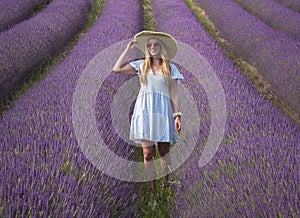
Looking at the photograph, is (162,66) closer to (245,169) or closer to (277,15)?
(245,169)

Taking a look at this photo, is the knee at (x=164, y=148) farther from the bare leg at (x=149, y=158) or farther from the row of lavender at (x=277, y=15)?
the row of lavender at (x=277, y=15)

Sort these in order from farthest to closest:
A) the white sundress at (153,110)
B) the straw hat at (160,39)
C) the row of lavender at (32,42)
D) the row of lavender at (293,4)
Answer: the row of lavender at (293,4) → the row of lavender at (32,42) → the white sundress at (153,110) → the straw hat at (160,39)

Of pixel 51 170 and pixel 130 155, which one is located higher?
pixel 130 155

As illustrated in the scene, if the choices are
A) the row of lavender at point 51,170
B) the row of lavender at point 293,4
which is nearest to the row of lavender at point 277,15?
the row of lavender at point 293,4

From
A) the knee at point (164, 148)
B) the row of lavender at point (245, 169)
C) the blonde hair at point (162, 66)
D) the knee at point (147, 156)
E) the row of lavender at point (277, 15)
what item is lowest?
the row of lavender at point (245, 169)

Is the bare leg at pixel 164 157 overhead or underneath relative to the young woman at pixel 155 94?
underneath

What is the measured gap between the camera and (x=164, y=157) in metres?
2.57

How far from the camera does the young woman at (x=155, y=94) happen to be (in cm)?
233

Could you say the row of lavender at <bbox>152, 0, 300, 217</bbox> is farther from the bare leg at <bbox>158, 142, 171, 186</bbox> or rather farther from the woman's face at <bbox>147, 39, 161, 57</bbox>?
the woman's face at <bbox>147, 39, 161, 57</bbox>

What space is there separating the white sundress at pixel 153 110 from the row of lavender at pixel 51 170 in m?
0.18

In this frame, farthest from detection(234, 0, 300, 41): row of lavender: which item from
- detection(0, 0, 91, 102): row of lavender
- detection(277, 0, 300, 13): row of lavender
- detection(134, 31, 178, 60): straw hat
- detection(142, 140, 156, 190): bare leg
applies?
detection(142, 140, 156, 190): bare leg

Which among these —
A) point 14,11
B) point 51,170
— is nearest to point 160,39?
point 51,170

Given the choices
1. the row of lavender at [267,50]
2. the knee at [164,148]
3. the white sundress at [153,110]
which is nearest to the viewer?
the white sundress at [153,110]

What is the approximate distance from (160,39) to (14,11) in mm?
6426
